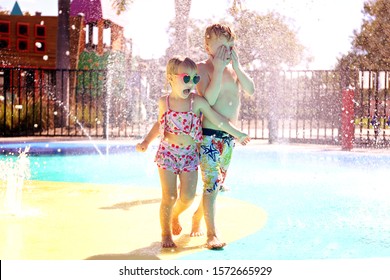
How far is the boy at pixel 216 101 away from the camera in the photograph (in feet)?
13.3

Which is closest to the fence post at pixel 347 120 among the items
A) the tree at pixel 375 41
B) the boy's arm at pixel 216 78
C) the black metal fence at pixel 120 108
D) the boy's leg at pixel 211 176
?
the black metal fence at pixel 120 108

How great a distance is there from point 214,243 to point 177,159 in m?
0.61

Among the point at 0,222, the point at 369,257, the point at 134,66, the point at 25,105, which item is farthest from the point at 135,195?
the point at 134,66

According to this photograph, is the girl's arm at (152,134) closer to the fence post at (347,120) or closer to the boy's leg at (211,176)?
the boy's leg at (211,176)

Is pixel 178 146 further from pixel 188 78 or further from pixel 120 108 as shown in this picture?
pixel 120 108

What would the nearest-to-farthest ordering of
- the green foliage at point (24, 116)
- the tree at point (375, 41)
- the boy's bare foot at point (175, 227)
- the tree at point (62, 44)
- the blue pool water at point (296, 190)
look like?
the blue pool water at point (296, 190)
the boy's bare foot at point (175, 227)
the green foliage at point (24, 116)
the tree at point (62, 44)
the tree at point (375, 41)

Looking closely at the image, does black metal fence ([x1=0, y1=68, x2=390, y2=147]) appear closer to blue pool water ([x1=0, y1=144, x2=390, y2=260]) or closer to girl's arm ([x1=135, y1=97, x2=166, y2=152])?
blue pool water ([x1=0, y1=144, x2=390, y2=260])

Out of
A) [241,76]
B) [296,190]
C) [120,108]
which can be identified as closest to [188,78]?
[241,76]

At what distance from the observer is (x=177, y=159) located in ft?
13.0

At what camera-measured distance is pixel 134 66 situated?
30359 millimetres

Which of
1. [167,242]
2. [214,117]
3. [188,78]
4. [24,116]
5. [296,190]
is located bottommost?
[296,190]

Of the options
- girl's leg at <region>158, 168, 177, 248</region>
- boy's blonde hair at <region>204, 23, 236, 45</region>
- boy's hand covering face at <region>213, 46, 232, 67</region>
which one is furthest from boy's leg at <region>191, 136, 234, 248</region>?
boy's blonde hair at <region>204, 23, 236, 45</region>

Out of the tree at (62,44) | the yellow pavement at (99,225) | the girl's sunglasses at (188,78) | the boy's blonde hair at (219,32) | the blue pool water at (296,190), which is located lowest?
the blue pool water at (296,190)

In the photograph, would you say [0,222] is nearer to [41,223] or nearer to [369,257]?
[41,223]
